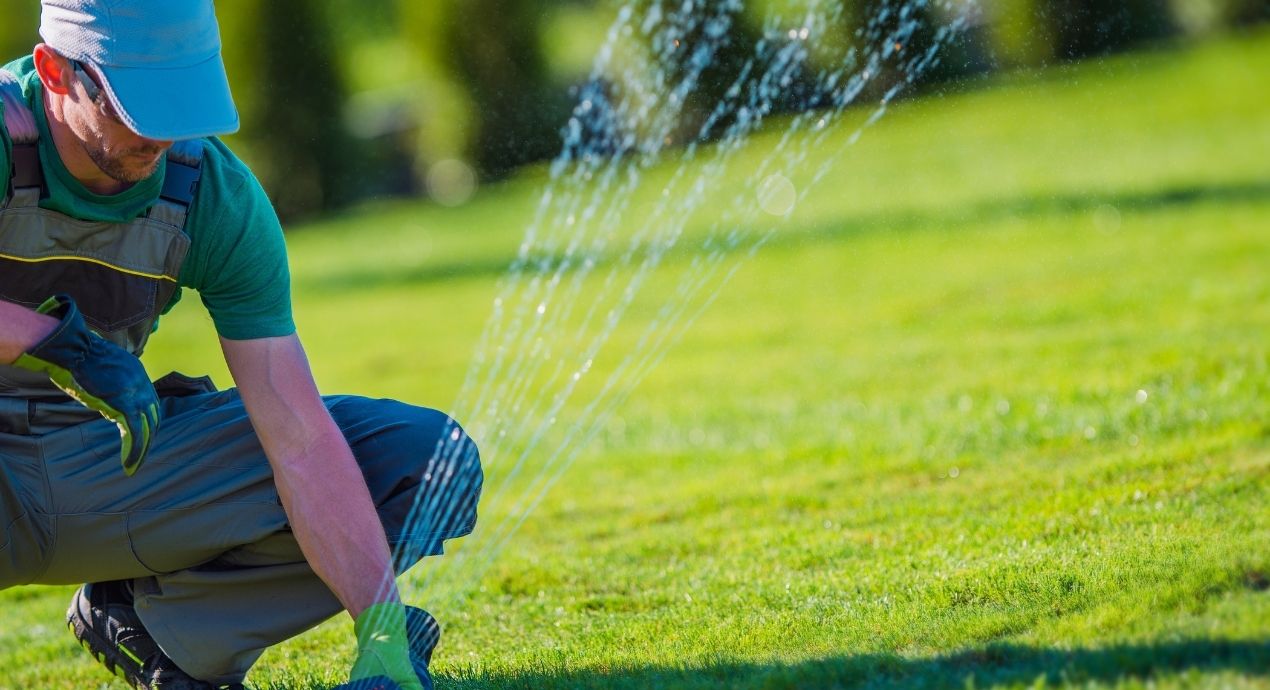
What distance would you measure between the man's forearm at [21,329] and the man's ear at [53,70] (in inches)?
18.6

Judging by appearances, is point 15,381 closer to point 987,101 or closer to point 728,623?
point 728,623

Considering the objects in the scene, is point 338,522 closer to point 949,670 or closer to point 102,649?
point 102,649

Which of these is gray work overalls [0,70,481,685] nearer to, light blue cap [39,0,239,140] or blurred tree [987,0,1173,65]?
light blue cap [39,0,239,140]

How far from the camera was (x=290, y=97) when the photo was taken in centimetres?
2183

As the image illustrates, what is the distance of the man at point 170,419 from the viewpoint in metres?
2.84

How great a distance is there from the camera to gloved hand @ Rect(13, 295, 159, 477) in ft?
9.06

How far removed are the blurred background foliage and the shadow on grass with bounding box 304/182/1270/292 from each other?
4045 mm

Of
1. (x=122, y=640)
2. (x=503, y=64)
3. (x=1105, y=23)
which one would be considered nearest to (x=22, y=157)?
(x=122, y=640)

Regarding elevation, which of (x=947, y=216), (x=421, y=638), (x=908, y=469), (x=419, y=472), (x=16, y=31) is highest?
(x=16, y=31)

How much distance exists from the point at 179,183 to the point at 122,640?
3.59ft

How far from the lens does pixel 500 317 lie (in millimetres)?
11805

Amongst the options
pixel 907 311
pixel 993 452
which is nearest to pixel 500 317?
pixel 907 311

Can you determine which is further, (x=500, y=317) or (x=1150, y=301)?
(x=500, y=317)

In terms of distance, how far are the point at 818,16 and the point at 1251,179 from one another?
4.10 metres
